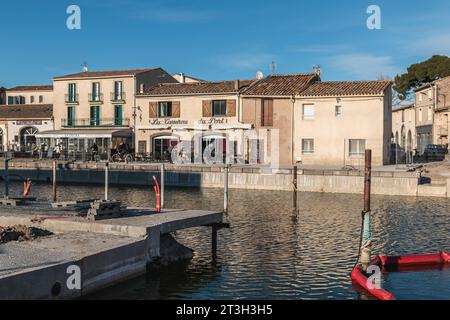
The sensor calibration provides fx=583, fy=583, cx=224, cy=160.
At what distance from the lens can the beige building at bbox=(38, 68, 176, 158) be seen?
58.3m

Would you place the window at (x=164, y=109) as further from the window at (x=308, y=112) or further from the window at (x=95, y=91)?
the window at (x=308, y=112)

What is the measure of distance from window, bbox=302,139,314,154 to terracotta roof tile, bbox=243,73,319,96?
14.2 feet

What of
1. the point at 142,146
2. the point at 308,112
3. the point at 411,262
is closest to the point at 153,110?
the point at 142,146

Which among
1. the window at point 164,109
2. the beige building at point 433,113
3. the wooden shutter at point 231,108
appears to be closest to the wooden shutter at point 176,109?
the window at point 164,109

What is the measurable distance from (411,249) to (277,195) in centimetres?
1835

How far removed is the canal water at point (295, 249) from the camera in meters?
14.3

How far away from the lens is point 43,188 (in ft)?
141

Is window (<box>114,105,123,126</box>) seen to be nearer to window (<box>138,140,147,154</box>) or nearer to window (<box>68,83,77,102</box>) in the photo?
window (<box>138,140,147,154</box>)

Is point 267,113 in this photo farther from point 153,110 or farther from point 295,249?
point 295,249

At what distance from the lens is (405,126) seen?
78125 mm

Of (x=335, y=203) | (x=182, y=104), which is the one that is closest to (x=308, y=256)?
(x=335, y=203)
